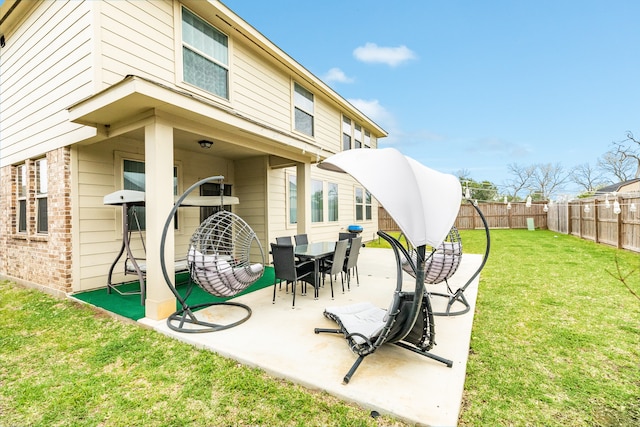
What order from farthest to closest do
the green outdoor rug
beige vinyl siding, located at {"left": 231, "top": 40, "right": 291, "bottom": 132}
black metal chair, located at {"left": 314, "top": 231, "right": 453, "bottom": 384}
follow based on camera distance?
1. beige vinyl siding, located at {"left": 231, "top": 40, "right": 291, "bottom": 132}
2. the green outdoor rug
3. black metal chair, located at {"left": 314, "top": 231, "right": 453, "bottom": 384}

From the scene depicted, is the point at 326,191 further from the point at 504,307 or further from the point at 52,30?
the point at 52,30

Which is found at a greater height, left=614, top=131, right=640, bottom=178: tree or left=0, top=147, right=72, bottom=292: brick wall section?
left=614, top=131, right=640, bottom=178: tree

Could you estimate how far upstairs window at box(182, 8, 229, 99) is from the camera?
5695 millimetres

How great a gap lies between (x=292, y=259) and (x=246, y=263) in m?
0.69

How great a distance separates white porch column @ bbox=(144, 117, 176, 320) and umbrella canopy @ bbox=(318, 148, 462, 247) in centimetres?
228

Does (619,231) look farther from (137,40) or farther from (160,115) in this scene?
(137,40)

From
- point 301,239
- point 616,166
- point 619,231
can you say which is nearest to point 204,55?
point 301,239

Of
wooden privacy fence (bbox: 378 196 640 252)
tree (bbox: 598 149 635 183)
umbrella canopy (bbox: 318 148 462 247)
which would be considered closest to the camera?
umbrella canopy (bbox: 318 148 462 247)

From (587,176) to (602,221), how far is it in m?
29.2

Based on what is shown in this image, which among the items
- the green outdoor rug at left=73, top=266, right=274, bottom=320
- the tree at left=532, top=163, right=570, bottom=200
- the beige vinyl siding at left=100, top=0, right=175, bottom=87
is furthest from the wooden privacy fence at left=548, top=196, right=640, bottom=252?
the tree at left=532, top=163, right=570, bottom=200

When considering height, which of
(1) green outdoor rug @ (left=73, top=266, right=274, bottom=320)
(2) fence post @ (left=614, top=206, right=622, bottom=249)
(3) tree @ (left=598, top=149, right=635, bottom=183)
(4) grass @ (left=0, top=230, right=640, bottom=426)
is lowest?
(4) grass @ (left=0, top=230, right=640, bottom=426)

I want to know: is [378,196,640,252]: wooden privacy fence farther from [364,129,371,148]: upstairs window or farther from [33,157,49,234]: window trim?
[33,157,49,234]: window trim

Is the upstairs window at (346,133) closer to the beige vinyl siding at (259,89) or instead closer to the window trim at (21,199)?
the beige vinyl siding at (259,89)

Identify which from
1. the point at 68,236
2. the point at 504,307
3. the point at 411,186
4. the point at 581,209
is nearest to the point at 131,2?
the point at 68,236
